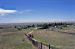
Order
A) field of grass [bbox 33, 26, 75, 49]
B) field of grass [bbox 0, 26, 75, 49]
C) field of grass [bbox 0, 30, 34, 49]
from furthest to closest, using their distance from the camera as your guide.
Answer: field of grass [bbox 33, 26, 75, 49] → field of grass [bbox 0, 26, 75, 49] → field of grass [bbox 0, 30, 34, 49]

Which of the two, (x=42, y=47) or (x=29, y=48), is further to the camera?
(x=29, y=48)

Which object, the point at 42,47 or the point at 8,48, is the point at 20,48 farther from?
the point at 42,47

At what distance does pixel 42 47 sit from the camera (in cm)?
1672

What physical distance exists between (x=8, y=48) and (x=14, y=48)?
89 centimetres

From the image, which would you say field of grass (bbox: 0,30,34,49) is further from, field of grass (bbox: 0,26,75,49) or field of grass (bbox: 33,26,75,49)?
field of grass (bbox: 33,26,75,49)

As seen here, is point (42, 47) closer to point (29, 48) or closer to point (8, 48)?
point (29, 48)

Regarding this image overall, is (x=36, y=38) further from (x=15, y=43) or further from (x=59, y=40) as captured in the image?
(x=15, y=43)

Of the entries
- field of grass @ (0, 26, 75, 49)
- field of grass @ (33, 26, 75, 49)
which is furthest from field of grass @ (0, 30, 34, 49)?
field of grass @ (33, 26, 75, 49)

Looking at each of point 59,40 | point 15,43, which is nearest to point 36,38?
point 59,40

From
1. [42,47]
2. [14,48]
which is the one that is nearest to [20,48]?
[14,48]

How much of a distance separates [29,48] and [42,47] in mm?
3695

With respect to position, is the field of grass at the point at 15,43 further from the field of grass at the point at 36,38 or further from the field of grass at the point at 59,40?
the field of grass at the point at 59,40

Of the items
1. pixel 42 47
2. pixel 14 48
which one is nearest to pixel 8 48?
pixel 14 48

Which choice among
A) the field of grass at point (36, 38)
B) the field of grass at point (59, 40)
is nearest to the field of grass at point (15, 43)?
the field of grass at point (36, 38)
